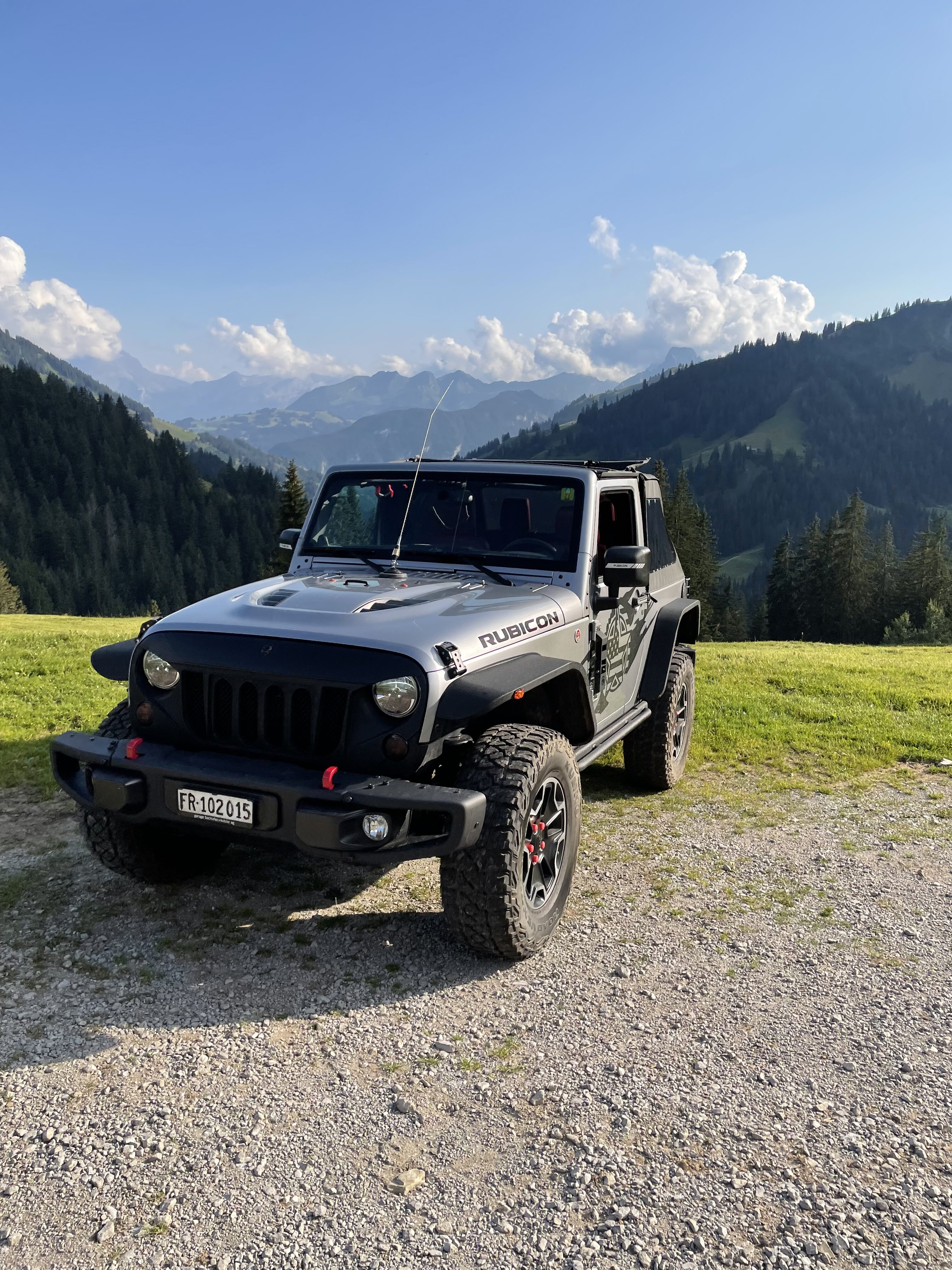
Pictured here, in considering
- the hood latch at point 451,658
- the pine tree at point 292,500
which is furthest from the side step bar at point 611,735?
the pine tree at point 292,500

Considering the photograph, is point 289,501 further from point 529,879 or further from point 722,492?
point 722,492

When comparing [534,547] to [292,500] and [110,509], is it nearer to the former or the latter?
[292,500]

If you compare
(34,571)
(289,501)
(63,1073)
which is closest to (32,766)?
(63,1073)

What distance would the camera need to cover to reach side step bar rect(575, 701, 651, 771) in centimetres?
536

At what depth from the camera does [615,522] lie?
20.3ft

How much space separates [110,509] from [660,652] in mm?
135194

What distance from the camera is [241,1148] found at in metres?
3.11

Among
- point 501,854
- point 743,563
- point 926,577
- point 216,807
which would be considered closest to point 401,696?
point 501,854

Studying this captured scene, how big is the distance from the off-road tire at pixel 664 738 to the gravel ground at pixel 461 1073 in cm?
163

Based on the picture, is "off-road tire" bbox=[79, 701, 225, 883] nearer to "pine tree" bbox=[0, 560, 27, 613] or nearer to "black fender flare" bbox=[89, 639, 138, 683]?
"black fender flare" bbox=[89, 639, 138, 683]

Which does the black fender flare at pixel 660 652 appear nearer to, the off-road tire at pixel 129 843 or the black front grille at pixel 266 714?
the black front grille at pixel 266 714

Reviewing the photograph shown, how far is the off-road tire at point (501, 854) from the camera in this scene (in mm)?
4086

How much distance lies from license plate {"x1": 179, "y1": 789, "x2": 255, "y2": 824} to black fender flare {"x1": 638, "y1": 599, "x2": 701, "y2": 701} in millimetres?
3774

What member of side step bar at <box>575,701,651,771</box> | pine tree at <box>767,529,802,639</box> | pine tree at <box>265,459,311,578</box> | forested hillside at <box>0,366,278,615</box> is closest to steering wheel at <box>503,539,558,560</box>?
side step bar at <box>575,701,651,771</box>
